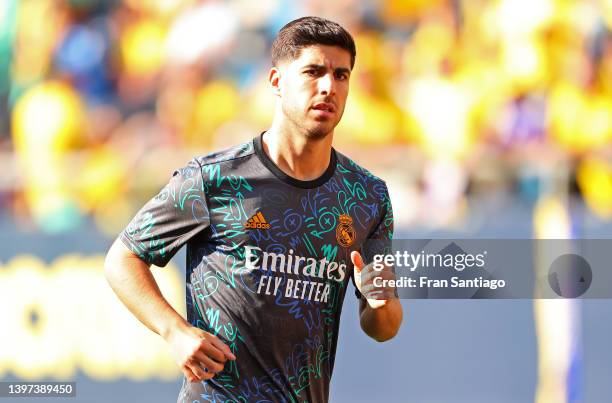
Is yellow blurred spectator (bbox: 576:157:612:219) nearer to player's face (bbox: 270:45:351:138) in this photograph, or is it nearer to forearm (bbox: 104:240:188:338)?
player's face (bbox: 270:45:351:138)

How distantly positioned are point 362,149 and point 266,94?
1.91 feet

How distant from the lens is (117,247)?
2551 millimetres

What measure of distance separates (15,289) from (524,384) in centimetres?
255

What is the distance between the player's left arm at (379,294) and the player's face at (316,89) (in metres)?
0.34

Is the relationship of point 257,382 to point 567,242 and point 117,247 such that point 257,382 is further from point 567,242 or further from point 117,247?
point 567,242

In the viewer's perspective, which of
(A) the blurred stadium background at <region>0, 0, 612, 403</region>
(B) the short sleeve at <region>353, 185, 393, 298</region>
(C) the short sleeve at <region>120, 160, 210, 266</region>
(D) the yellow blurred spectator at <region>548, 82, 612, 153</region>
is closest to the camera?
(C) the short sleeve at <region>120, 160, 210, 266</region>

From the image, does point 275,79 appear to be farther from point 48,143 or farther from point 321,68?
point 48,143

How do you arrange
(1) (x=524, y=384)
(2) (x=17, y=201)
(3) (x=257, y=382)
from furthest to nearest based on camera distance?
(2) (x=17, y=201) → (1) (x=524, y=384) → (3) (x=257, y=382)

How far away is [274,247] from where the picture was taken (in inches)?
98.6

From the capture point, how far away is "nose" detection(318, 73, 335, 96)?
8.09 feet

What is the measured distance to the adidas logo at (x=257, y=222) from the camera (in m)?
2.51

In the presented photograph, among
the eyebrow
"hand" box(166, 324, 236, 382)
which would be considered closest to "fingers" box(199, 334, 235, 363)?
"hand" box(166, 324, 236, 382)

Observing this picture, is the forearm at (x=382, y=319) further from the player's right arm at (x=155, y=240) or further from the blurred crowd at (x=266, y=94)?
the blurred crowd at (x=266, y=94)

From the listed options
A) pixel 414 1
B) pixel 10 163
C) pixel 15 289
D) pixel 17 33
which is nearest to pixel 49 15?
pixel 17 33
